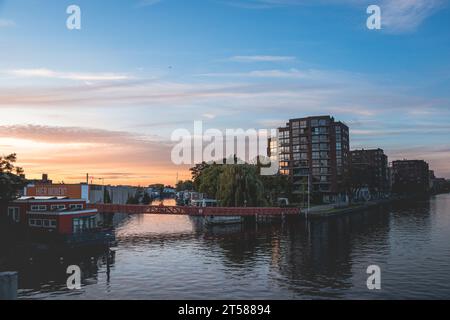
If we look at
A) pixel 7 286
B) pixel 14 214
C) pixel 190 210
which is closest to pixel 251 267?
pixel 7 286

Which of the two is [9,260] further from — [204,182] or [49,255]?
[204,182]

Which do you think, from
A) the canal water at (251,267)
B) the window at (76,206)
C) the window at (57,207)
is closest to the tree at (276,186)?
the canal water at (251,267)

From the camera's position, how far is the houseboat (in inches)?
2176

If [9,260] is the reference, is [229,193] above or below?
above

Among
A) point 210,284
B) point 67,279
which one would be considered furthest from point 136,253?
point 210,284

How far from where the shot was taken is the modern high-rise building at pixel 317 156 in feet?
533

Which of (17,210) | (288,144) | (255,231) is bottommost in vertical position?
(255,231)

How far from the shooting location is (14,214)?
5966 cm

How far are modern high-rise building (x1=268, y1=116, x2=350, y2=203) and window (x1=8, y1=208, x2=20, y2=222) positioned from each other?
113 meters

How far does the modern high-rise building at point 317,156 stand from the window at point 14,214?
112881mm

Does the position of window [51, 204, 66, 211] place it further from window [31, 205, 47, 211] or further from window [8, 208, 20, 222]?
window [8, 208, 20, 222]

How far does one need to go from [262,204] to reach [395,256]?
47.6m

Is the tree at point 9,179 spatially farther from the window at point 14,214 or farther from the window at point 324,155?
the window at point 324,155

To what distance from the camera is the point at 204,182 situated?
11925 centimetres
